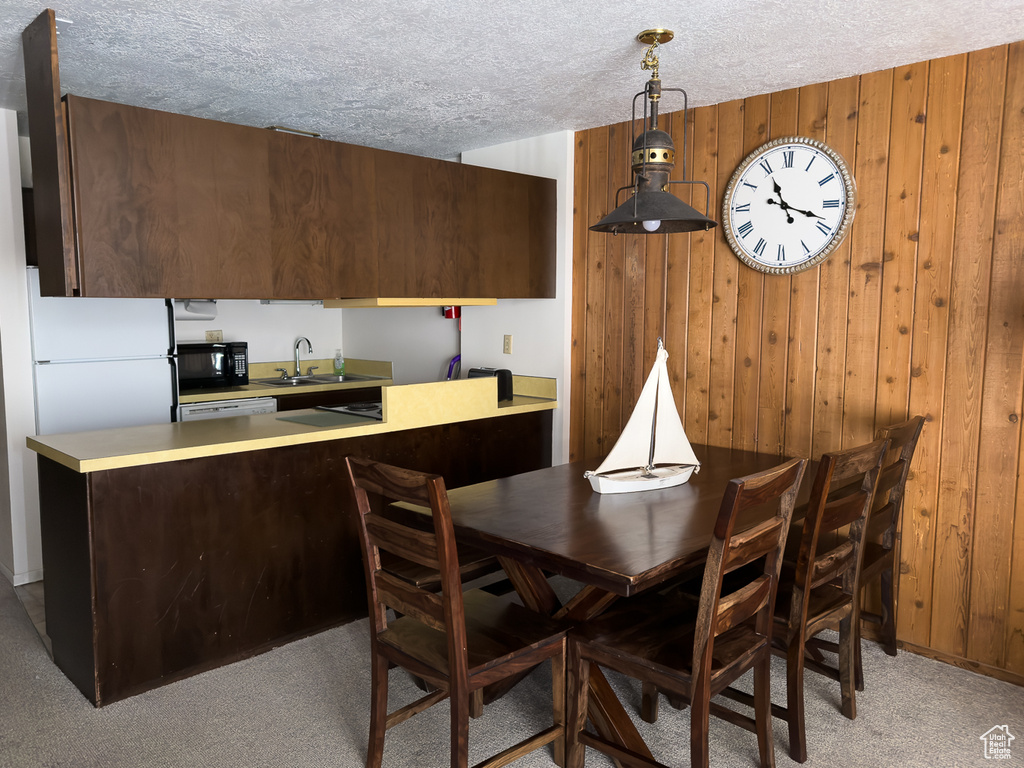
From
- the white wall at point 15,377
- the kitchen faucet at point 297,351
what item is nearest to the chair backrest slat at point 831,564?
the white wall at point 15,377

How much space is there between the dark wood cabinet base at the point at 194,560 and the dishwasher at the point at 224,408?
1152mm

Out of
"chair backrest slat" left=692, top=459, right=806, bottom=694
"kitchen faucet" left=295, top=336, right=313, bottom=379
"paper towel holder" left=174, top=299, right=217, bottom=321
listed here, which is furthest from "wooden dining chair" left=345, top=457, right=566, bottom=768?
"kitchen faucet" left=295, top=336, right=313, bottom=379

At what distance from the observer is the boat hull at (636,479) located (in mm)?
2477

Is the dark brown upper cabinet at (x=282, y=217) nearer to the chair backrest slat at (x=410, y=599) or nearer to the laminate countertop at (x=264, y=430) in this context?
the laminate countertop at (x=264, y=430)

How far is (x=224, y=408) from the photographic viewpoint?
427cm

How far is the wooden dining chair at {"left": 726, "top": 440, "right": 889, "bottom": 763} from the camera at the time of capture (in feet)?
6.77

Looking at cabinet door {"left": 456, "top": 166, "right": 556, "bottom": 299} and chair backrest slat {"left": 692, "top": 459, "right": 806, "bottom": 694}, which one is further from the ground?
cabinet door {"left": 456, "top": 166, "right": 556, "bottom": 299}

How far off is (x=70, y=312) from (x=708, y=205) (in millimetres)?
3073

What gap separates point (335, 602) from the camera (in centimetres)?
315

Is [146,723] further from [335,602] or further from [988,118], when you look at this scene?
[988,118]

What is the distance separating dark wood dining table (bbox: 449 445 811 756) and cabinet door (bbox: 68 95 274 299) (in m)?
1.31

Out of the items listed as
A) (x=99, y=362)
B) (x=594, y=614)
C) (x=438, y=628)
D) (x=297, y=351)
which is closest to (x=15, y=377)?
(x=99, y=362)

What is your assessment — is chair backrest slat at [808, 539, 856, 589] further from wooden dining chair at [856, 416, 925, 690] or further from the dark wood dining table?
the dark wood dining table

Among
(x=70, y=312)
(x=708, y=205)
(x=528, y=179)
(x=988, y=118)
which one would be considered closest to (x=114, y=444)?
(x=70, y=312)
